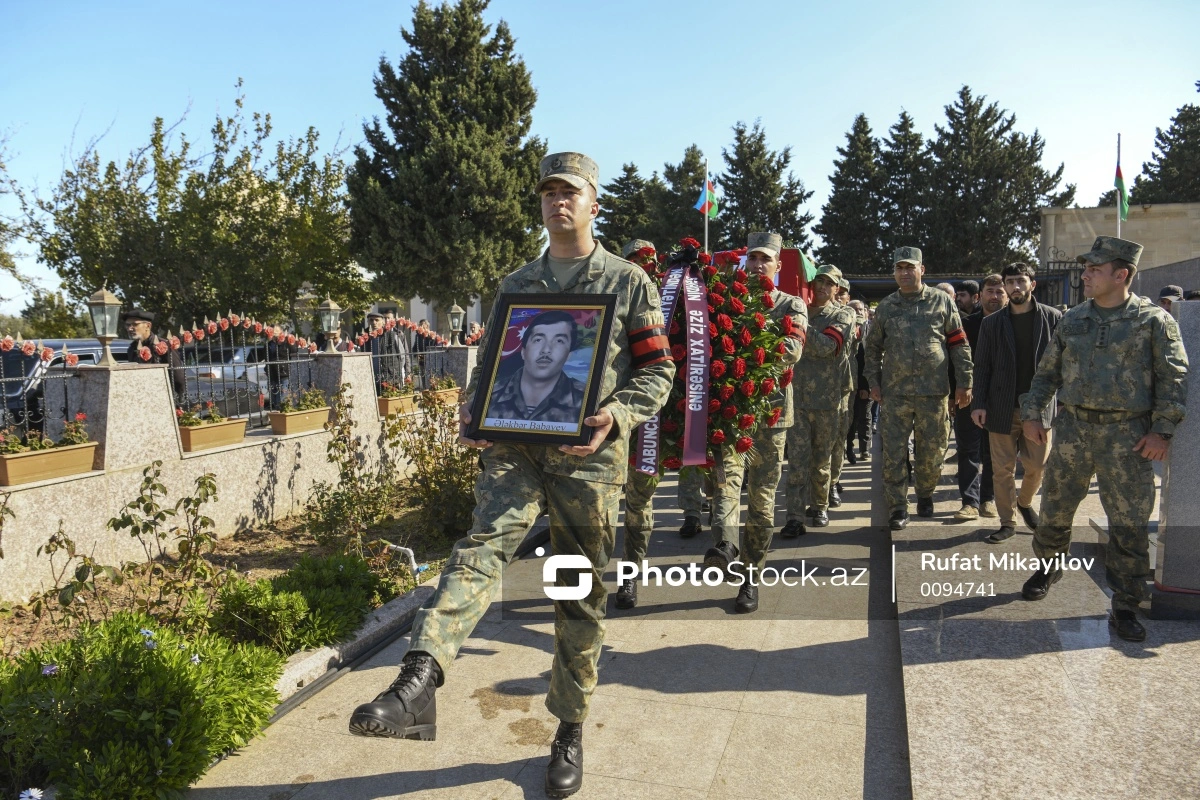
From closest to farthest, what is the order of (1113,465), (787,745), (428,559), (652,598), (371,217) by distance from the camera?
(787,745), (1113,465), (652,598), (428,559), (371,217)

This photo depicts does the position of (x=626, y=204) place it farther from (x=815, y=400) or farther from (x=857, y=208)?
(x=815, y=400)

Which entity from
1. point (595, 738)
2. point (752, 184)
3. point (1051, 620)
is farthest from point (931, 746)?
point (752, 184)

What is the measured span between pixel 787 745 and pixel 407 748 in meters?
1.60

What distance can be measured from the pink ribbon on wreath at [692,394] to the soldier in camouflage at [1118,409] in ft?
6.66

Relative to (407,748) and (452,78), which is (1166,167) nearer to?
(452,78)

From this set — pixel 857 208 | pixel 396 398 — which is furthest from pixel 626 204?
pixel 396 398

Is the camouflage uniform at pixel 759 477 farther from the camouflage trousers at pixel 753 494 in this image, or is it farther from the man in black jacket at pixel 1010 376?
the man in black jacket at pixel 1010 376

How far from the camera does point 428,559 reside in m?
6.70

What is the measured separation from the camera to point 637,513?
17.7 ft

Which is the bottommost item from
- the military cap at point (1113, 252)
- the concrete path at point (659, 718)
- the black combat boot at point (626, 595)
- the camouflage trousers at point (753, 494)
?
the concrete path at point (659, 718)

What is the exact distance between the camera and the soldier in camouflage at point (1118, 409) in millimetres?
4367

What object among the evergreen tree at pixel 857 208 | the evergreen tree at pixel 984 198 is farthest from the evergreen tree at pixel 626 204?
the evergreen tree at pixel 984 198

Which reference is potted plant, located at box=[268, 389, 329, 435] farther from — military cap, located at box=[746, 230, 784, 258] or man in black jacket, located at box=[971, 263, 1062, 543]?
man in black jacket, located at box=[971, 263, 1062, 543]

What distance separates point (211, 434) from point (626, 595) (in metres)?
3.95
